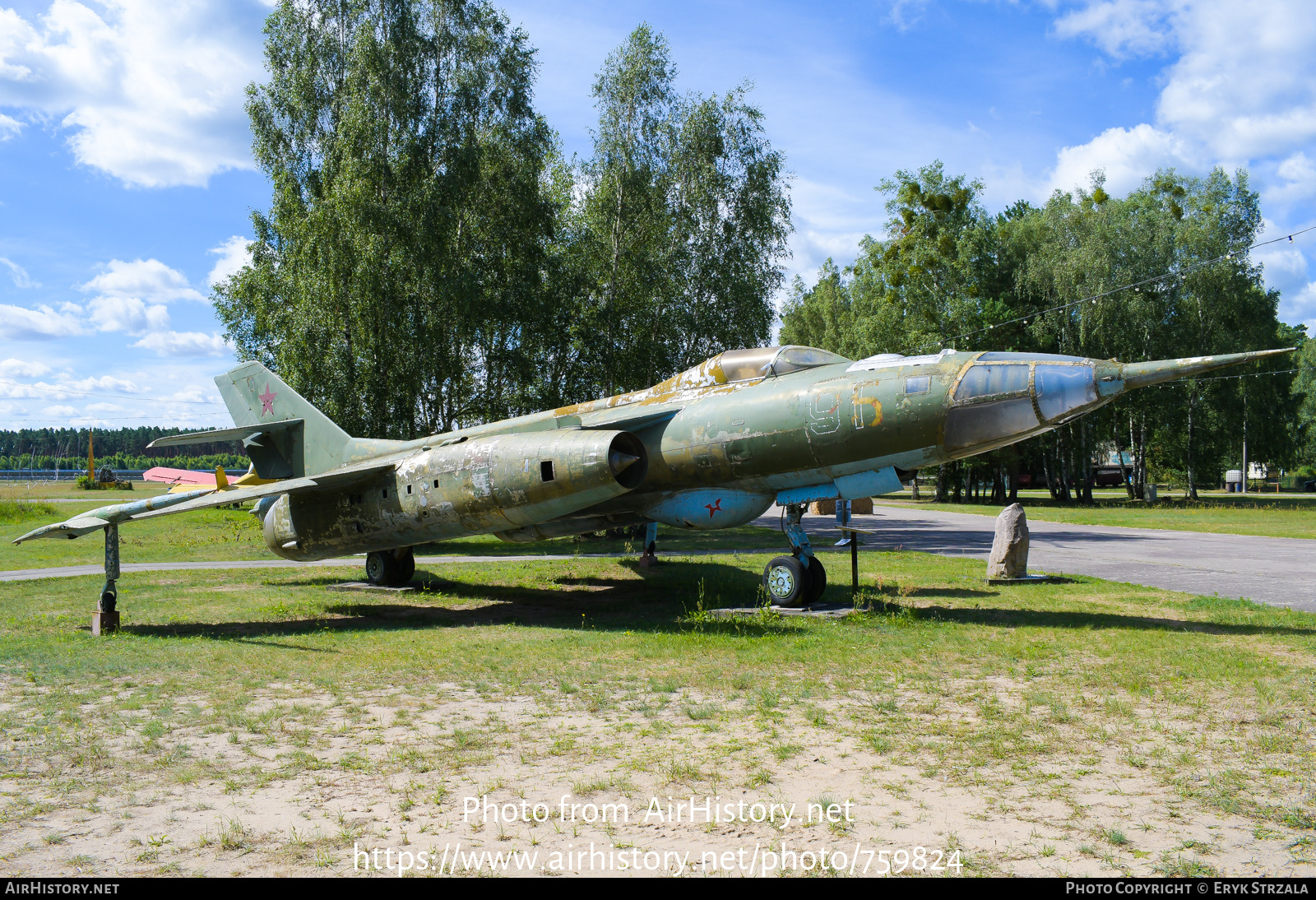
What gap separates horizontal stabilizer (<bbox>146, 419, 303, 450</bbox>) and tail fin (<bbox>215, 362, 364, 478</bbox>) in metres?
0.11

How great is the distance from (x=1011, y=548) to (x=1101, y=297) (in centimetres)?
3316

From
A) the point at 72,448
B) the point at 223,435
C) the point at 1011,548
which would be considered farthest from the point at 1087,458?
the point at 72,448

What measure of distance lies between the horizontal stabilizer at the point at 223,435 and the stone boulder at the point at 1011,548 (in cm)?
1373

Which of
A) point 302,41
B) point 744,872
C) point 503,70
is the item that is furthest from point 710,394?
point 302,41

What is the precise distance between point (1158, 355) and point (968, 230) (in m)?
12.6

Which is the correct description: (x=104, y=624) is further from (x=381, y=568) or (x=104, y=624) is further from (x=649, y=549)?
(x=649, y=549)

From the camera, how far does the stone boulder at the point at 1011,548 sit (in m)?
14.5

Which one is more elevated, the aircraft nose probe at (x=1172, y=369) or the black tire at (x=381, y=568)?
the aircraft nose probe at (x=1172, y=369)

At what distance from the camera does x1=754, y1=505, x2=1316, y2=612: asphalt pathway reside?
45.3ft

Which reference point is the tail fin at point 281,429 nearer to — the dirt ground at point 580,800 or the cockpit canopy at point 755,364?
the cockpit canopy at point 755,364

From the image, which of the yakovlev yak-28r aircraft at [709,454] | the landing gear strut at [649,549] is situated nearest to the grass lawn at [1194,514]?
the landing gear strut at [649,549]

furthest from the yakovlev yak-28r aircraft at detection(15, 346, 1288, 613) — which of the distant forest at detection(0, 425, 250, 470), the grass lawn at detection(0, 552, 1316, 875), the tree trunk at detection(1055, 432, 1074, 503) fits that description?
the distant forest at detection(0, 425, 250, 470)

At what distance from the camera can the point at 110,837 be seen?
4.44 meters

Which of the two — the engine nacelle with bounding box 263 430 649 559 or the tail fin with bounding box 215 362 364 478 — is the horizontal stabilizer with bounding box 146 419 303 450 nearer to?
the tail fin with bounding box 215 362 364 478
